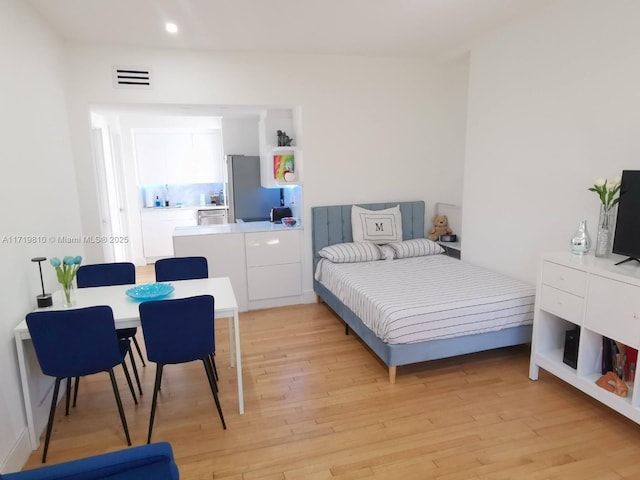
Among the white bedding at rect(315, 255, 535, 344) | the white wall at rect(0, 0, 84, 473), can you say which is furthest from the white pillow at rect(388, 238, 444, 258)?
the white wall at rect(0, 0, 84, 473)

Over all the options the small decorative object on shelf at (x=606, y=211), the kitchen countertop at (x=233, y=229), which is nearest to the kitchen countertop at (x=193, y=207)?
the kitchen countertop at (x=233, y=229)

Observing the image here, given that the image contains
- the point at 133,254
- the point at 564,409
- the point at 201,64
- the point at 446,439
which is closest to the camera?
the point at 446,439

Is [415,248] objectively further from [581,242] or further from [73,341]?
[73,341]

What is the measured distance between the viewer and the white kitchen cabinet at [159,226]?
675 cm

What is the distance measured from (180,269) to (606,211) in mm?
3053

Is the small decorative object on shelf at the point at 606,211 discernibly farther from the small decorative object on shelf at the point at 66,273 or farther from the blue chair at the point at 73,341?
the small decorative object on shelf at the point at 66,273

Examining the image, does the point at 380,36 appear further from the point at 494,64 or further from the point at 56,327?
the point at 56,327

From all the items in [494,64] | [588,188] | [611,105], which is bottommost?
[588,188]

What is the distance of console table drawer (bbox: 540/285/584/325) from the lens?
2.64 meters

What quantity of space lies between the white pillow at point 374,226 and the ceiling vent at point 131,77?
2.47 metres

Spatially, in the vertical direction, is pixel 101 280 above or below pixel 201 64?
below

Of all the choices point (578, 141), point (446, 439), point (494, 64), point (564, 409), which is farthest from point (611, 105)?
point (446, 439)

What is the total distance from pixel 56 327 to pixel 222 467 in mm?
1150

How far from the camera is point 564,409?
2703mm
